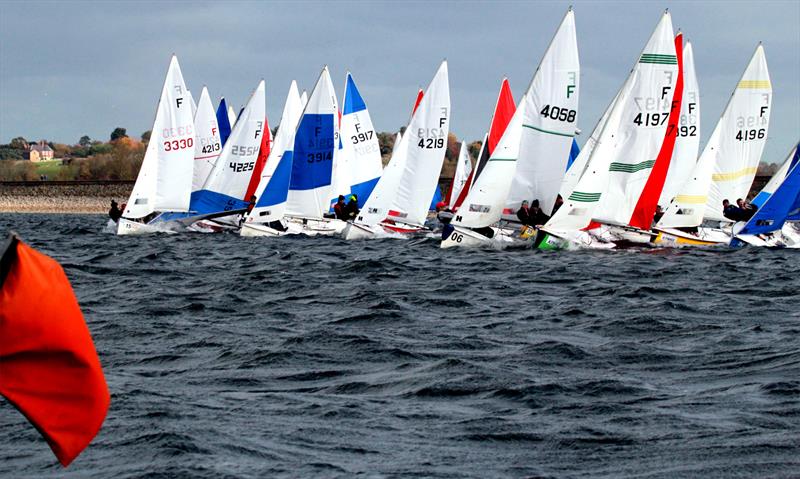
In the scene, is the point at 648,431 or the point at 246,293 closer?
the point at 648,431

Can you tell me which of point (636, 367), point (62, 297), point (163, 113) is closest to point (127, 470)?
point (62, 297)

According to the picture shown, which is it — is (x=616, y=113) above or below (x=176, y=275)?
above

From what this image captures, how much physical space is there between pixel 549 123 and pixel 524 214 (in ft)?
7.75

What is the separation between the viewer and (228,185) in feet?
113

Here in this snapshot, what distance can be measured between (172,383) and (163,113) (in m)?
Result: 25.4

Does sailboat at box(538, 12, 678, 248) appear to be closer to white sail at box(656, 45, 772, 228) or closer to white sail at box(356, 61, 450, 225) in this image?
white sail at box(356, 61, 450, 225)

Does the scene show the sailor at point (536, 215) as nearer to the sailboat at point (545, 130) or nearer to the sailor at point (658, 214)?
the sailboat at point (545, 130)

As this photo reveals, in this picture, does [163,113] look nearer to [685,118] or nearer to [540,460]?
[685,118]

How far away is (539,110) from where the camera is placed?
1077 inches

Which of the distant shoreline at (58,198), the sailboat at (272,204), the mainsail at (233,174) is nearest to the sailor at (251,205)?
the mainsail at (233,174)

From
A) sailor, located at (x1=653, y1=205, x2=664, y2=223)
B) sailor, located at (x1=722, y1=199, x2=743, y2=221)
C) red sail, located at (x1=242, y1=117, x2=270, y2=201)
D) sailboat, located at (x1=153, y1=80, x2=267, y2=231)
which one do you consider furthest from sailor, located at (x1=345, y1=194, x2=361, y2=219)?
sailor, located at (x1=722, y1=199, x2=743, y2=221)

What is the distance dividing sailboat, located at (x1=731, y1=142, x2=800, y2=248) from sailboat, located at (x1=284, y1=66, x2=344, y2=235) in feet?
35.4

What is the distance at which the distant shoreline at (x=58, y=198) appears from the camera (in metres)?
77.7

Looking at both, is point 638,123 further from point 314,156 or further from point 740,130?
point 314,156
